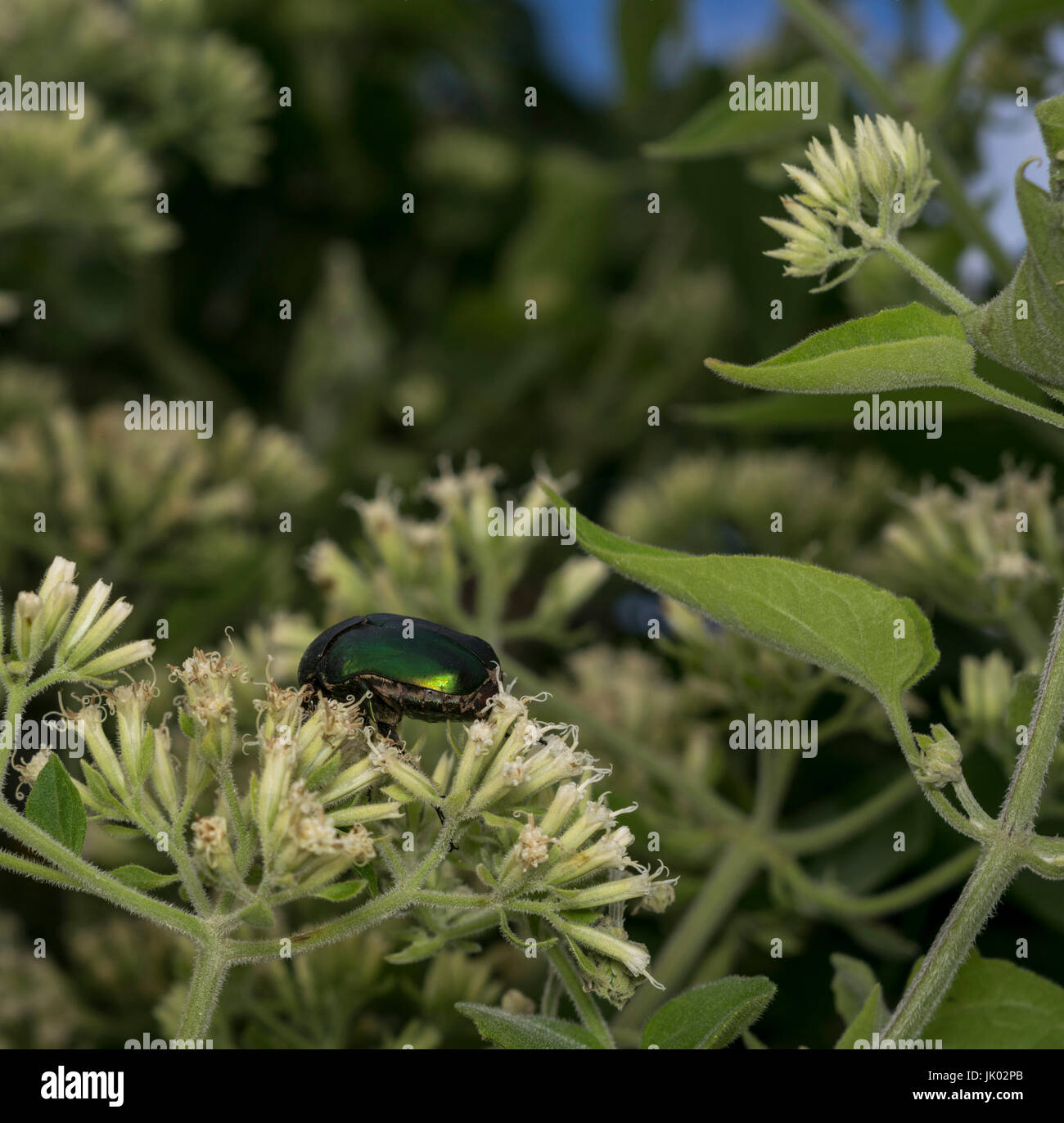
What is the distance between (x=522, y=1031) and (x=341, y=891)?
17cm

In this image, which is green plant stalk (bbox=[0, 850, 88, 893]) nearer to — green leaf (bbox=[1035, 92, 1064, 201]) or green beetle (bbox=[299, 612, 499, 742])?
green beetle (bbox=[299, 612, 499, 742])

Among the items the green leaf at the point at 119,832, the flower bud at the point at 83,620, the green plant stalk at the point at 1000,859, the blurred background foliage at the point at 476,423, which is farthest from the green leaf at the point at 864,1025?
the flower bud at the point at 83,620

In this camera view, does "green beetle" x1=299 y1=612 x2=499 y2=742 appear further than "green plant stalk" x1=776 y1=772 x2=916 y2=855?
No

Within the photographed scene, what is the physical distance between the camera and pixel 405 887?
845 millimetres

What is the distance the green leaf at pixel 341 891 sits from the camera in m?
0.79

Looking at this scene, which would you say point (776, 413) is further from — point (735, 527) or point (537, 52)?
point (537, 52)

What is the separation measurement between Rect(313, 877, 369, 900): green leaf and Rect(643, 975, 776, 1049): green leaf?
24 centimetres

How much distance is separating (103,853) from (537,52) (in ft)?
8.12

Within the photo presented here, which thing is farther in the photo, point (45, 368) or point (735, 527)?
point (45, 368)

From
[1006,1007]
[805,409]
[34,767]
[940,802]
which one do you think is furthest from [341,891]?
[805,409]

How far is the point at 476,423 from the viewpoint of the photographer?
8.31 feet

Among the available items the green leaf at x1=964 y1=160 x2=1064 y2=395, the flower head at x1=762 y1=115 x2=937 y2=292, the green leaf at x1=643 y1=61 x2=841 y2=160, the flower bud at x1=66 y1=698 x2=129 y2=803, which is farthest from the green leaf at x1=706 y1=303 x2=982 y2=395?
the green leaf at x1=643 y1=61 x2=841 y2=160

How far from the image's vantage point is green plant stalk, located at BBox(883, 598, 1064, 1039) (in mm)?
809
